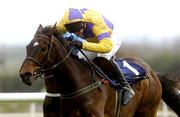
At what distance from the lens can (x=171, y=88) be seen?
8.02 metres

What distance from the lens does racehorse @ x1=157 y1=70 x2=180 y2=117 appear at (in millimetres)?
8023

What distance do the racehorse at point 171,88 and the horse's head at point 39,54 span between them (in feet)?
7.55

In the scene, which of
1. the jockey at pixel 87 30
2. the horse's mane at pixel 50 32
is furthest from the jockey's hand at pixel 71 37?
the horse's mane at pixel 50 32

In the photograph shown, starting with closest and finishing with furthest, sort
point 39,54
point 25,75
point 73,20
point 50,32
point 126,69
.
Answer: point 25,75 < point 39,54 < point 50,32 < point 73,20 < point 126,69

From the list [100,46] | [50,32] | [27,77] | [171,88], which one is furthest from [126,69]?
[27,77]

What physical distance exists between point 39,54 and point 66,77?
0.48 metres

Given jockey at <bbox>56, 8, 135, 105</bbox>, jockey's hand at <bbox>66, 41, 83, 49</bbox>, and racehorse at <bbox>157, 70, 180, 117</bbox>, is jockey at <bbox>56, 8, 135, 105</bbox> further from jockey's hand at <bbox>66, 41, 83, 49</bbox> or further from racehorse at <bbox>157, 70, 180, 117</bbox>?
racehorse at <bbox>157, 70, 180, 117</bbox>

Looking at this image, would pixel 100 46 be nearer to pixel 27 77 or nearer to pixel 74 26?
pixel 74 26

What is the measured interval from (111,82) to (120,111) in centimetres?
37

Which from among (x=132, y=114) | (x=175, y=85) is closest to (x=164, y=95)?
(x=175, y=85)

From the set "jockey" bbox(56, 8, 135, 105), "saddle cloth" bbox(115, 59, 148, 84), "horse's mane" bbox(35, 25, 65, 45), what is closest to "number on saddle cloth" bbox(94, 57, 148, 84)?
"saddle cloth" bbox(115, 59, 148, 84)

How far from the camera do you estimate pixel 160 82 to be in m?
7.97

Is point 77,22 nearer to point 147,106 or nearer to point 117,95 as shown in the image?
point 117,95

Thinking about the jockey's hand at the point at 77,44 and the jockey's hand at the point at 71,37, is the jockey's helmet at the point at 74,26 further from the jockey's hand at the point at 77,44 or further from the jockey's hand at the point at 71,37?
the jockey's hand at the point at 77,44
